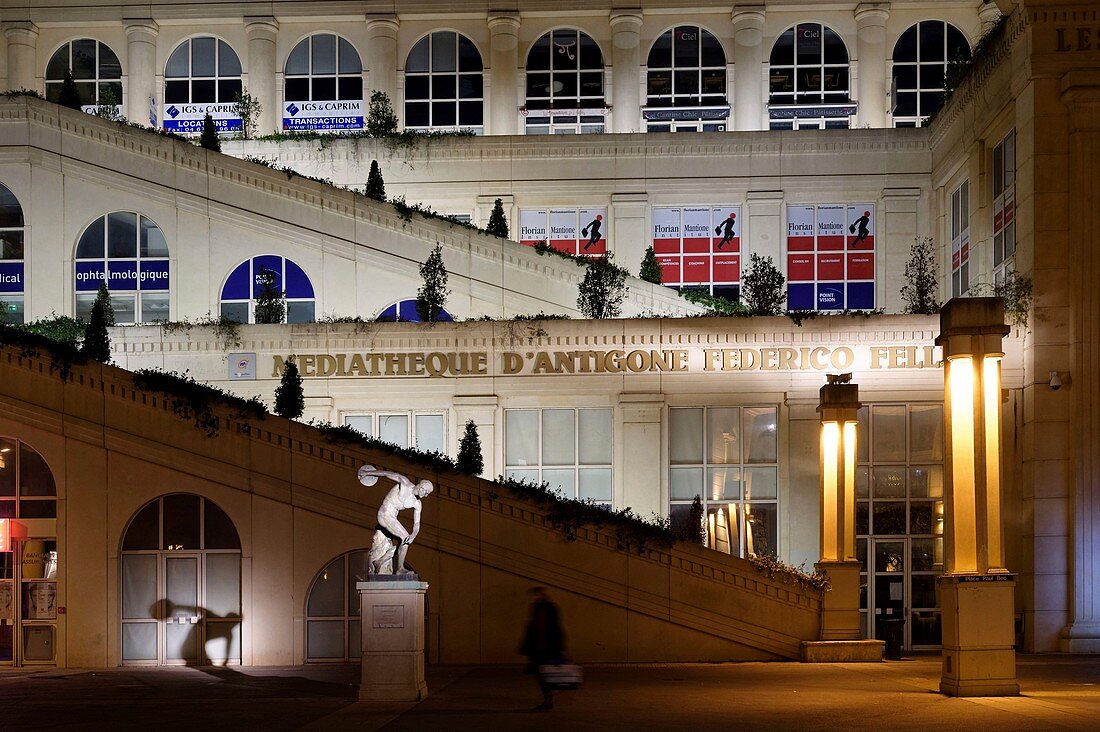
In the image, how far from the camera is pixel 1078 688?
19.6 meters

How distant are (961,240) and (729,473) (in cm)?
1009

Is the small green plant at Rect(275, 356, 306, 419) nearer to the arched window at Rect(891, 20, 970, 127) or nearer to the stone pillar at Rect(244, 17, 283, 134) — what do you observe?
the stone pillar at Rect(244, 17, 283, 134)

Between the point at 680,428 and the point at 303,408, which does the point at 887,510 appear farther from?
the point at 303,408

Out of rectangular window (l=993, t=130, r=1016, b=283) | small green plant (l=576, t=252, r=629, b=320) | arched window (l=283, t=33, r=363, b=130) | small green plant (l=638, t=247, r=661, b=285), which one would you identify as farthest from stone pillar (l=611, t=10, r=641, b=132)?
rectangular window (l=993, t=130, r=1016, b=283)

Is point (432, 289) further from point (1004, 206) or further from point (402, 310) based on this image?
point (1004, 206)

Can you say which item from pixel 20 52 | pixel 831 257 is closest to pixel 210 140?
pixel 20 52

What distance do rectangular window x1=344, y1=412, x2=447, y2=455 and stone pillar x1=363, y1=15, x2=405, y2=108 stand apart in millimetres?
14989

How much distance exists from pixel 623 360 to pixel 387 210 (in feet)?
27.6

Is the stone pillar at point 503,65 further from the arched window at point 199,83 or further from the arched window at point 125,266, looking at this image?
the arched window at point 125,266

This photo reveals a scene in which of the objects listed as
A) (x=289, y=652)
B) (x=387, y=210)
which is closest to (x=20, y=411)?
(x=289, y=652)

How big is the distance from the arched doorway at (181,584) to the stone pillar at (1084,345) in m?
17.1

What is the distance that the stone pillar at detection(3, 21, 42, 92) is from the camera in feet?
143

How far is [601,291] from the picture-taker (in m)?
31.8

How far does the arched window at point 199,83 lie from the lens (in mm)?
43375
